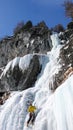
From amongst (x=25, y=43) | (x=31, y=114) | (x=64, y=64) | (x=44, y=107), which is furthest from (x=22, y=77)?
(x=31, y=114)

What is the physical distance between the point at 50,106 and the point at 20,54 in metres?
20.0

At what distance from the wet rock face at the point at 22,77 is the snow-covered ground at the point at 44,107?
0.86 meters

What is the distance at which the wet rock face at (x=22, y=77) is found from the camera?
1155 inches

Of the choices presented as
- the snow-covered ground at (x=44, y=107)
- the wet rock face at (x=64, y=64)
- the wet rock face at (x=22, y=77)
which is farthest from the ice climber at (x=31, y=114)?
the wet rock face at (x=22, y=77)

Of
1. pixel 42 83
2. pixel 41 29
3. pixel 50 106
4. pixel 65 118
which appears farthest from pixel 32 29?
pixel 65 118

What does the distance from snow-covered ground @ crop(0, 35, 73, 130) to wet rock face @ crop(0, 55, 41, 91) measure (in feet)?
2.82

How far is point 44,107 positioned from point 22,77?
33.7 ft

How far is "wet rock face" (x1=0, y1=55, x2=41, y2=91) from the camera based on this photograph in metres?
29.3

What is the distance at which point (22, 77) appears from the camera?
98.8 ft

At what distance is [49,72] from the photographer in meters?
28.1

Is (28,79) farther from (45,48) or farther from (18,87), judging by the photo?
(45,48)

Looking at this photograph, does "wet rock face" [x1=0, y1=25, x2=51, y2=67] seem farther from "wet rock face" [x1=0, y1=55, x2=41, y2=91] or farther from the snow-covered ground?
the snow-covered ground

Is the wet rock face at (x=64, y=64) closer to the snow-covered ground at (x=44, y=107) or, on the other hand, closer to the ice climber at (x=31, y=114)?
the snow-covered ground at (x=44, y=107)

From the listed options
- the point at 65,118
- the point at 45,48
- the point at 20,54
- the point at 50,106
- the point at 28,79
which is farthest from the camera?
the point at 20,54
